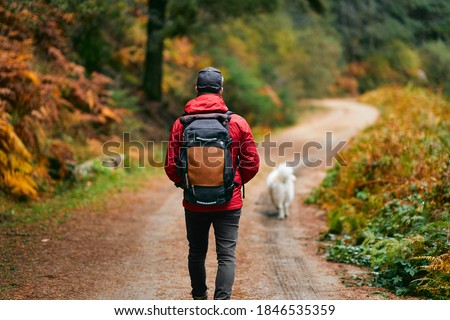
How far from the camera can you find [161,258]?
7.50m

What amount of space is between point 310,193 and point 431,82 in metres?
17.4

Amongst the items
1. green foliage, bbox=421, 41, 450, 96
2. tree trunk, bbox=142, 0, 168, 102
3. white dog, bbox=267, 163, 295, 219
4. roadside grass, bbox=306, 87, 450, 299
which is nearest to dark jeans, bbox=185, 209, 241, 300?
roadside grass, bbox=306, 87, 450, 299

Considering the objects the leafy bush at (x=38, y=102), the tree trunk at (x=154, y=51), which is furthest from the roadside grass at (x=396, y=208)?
the tree trunk at (x=154, y=51)

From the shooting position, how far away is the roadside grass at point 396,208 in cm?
623

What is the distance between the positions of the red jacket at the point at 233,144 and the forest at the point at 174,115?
2258 mm

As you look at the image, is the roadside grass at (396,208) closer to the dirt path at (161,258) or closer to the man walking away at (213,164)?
the dirt path at (161,258)

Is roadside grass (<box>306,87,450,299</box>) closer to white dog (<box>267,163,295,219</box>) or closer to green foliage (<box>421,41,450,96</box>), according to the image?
white dog (<box>267,163,295,219</box>)

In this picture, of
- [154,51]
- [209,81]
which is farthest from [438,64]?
[209,81]

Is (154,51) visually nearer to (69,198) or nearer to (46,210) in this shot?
(69,198)

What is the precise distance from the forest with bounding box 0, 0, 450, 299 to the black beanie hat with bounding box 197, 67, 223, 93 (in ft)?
9.55

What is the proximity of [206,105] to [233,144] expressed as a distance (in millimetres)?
424

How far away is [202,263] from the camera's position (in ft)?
17.5

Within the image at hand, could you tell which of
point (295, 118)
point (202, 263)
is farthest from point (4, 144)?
point (295, 118)

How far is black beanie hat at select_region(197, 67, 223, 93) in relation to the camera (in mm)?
5043
